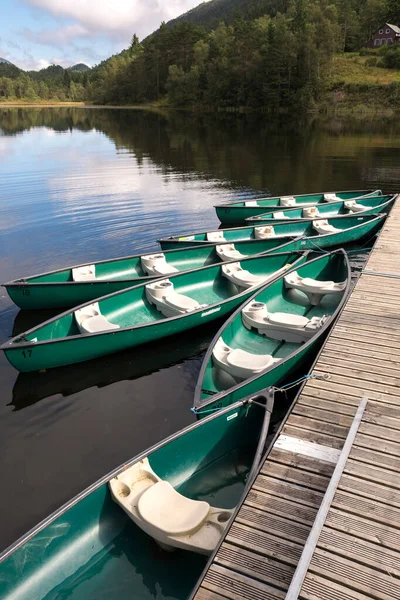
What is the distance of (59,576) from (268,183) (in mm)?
28588

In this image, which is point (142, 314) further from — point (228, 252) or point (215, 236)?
point (215, 236)

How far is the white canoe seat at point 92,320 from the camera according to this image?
418 inches

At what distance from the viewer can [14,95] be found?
575 feet

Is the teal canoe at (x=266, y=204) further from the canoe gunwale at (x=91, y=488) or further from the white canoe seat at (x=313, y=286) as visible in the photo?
the canoe gunwale at (x=91, y=488)

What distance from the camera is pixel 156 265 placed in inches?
562

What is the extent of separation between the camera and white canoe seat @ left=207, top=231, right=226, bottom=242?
1683 centimetres

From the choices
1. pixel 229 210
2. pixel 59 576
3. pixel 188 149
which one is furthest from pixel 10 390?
pixel 188 149

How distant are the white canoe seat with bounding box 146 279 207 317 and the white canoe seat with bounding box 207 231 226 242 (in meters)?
4.66

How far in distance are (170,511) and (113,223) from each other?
19.2 m

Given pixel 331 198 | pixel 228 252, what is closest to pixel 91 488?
pixel 228 252

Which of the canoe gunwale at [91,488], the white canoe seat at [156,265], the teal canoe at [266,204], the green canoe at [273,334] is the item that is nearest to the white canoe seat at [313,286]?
the green canoe at [273,334]

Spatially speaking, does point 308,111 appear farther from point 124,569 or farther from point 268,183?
point 124,569

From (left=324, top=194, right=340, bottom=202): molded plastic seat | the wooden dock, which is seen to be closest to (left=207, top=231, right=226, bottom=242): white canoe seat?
(left=324, top=194, right=340, bottom=202): molded plastic seat

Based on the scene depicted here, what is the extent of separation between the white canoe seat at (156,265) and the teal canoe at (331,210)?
576 centimetres
